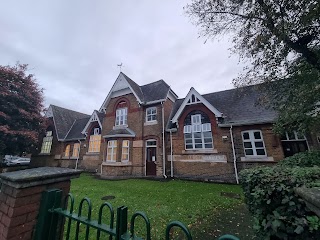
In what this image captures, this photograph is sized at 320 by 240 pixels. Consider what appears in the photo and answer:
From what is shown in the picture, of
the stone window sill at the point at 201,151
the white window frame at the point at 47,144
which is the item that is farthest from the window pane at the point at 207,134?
the white window frame at the point at 47,144

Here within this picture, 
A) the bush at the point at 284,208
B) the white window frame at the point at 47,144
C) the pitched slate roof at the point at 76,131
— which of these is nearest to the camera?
the bush at the point at 284,208

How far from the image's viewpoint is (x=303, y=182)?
8.96 feet

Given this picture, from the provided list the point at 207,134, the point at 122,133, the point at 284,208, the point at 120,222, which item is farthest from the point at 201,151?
the point at 120,222

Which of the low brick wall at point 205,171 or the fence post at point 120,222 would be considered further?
the low brick wall at point 205,171

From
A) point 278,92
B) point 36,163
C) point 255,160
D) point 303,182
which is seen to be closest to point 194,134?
point 255,160

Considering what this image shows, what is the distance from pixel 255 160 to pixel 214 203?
636 cm

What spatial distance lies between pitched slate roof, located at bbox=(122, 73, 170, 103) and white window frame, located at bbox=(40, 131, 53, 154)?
15688 mm

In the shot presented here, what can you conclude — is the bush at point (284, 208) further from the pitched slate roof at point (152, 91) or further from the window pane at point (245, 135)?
the pitched slate roof at point (152, 91)

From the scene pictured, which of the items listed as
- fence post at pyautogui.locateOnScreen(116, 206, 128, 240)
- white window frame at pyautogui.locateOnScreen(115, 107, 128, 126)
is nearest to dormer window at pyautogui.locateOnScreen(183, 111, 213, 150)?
white window frame at pyautogui.locateOnScreen(115, 107, 128, 126)

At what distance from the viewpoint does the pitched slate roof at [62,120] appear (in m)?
23.7

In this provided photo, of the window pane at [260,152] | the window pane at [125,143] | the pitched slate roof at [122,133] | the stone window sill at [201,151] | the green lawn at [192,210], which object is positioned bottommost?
the green lawn at [192,210]

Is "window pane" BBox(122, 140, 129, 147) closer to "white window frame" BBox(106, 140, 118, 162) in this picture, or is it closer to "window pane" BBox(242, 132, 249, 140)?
"white window frame" BBox(106, 140, 118, 162)

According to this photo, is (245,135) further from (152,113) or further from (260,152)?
(152,113)

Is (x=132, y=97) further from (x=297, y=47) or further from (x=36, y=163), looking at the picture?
(x=36, y=163)
